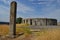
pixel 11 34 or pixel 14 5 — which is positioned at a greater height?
pixel 14 5

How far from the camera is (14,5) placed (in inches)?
464

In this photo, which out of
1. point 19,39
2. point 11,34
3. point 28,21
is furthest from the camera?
point 28,21

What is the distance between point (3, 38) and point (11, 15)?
6.70 ft

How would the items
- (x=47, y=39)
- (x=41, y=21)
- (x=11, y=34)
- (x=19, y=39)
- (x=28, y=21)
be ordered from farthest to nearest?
(x=28, y=21)
(x=41, y=21)
(x=11, y=34)
(x=19, y=39)
(x=47, y=39)

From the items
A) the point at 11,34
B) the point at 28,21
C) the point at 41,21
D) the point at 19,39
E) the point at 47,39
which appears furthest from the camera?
the point at 28,21

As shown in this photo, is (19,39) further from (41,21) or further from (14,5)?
(41,21)

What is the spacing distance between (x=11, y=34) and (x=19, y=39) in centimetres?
150

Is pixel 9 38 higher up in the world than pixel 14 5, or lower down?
lower down

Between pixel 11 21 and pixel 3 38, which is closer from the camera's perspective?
pixel 3 38

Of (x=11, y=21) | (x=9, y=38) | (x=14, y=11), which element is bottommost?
(x=9, y=38)

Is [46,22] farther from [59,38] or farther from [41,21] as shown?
[59,38]

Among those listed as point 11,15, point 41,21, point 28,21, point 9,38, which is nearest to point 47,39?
point 9,38

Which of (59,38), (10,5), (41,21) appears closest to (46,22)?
(41,21)

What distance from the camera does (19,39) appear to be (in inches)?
412
